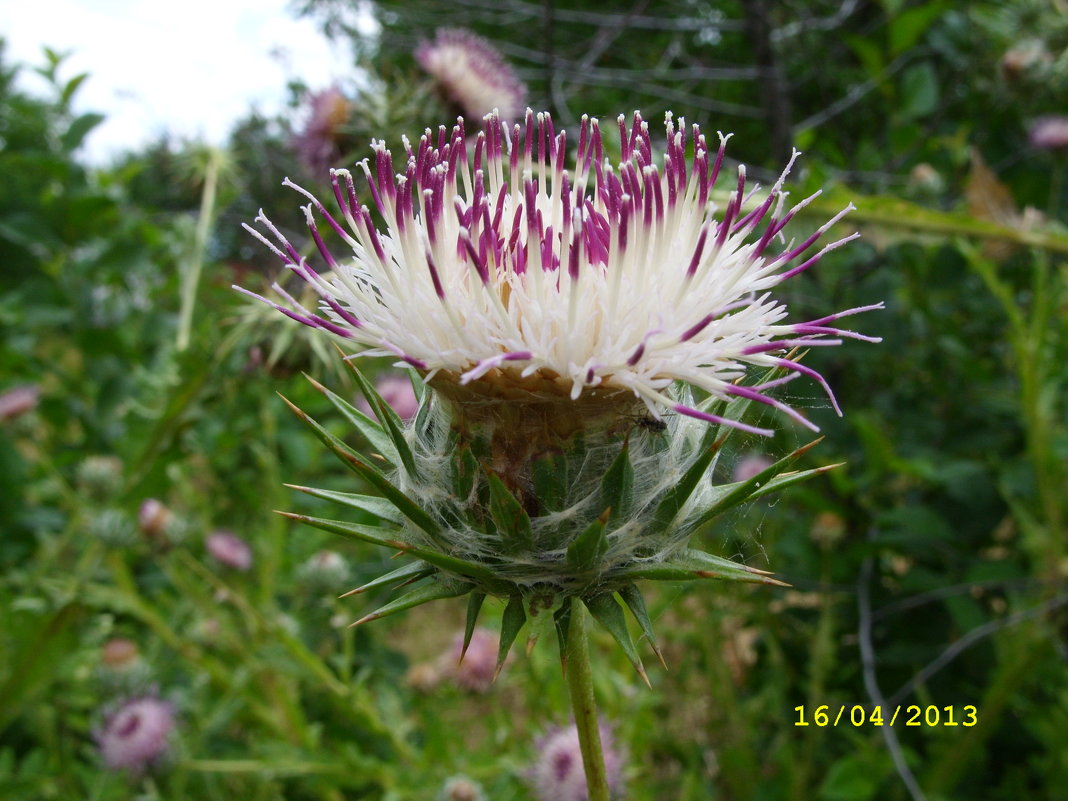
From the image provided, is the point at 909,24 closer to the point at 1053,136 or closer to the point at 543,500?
the point at 1053,136

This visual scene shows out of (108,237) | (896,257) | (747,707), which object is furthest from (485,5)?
(747,707)

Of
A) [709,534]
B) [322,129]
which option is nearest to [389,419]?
[709,534]

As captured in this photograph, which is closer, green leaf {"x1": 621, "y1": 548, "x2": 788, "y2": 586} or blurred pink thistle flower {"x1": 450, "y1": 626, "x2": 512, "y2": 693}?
green leaf {"x1": 621, "y1": 548, "x2": 788, "y2": 586}

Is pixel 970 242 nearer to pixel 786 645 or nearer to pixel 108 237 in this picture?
pixel 786 645

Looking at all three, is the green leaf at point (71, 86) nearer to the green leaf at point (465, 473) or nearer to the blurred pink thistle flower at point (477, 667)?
the blurred pink thistle flower at point (477, 667)

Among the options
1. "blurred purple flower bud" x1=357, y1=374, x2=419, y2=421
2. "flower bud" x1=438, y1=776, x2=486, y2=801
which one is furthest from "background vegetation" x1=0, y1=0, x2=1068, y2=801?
"blurred purple flower bud" x1=357, y1=374, x2=419, y2=421

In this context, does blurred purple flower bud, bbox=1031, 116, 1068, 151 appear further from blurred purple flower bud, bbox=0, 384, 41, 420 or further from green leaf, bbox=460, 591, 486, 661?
blurred purple flower bud, bbox=0, 384, 41, 420
